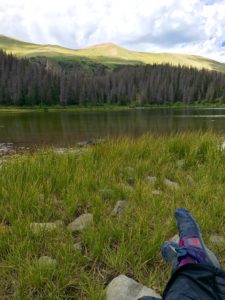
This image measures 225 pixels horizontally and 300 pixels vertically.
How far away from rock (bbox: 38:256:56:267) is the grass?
4cm

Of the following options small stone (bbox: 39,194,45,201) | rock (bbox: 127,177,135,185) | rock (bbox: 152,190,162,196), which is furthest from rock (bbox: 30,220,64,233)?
rock (bbox: 127,177,135,185)

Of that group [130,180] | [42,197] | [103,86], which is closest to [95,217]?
[42,197]

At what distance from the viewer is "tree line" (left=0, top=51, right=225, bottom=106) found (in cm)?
13088

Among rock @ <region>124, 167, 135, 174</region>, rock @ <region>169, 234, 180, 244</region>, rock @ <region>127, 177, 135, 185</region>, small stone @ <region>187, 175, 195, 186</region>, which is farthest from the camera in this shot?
rock @ <region>124, 167, 135, 174</region>

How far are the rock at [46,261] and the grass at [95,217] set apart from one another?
4cm

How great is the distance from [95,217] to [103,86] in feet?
526

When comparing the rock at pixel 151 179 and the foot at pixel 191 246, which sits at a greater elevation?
the foot at pixel 191 246

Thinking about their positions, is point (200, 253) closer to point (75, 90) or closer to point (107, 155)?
point (107, 155)

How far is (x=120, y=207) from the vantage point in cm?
470

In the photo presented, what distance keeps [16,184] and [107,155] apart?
270cm

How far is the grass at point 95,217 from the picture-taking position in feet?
10.2

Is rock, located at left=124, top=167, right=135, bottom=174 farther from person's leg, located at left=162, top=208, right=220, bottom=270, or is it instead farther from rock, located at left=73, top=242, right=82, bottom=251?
rock, located at left=73, top=242, right=82, bottom=251

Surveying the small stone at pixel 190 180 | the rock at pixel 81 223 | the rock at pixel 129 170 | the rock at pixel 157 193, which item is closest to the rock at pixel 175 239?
the rock at pixel 81 223

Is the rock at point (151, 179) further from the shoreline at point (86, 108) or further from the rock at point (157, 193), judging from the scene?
the shoreline at point (86, 108)
